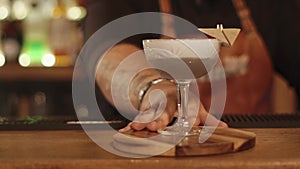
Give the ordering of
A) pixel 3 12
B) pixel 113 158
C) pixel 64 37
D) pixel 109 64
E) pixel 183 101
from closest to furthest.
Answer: pixel 113 158 → pixel 183 101 → pixel 109 64 → pixel 64 37 → pixel 3 12

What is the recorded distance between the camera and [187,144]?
3.21 ft

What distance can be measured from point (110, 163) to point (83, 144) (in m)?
0.18

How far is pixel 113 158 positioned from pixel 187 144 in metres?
0.12

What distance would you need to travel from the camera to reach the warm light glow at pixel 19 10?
130 inches

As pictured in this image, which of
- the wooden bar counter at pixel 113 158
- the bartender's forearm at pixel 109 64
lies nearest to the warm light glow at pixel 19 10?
the bartender's forearm at pixel 109 64

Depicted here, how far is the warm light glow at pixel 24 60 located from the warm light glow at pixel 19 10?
0.66ft

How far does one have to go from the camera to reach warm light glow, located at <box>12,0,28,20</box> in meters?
3.31

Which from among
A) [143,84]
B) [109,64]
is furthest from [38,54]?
[143,84]

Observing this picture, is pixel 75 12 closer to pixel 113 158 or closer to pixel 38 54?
pixel 38 54

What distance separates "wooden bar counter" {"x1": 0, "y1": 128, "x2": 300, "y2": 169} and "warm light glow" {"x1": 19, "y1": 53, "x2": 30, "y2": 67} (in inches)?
83.4

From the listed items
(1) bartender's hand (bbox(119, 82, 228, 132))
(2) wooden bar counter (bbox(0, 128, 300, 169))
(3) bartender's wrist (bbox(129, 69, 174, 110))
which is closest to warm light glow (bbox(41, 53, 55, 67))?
(3) bartender's wrist (bbox(129, 69, 174, 110))

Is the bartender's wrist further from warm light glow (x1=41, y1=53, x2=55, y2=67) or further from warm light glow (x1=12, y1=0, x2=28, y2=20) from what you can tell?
warm light glow (x1=12, y1=0, x2=28, y2=20)

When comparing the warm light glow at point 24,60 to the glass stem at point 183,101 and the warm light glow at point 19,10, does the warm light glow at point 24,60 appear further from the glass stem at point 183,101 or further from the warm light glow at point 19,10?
the glass stem at point 183,101

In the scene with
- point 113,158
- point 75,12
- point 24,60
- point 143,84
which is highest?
point 75,12
